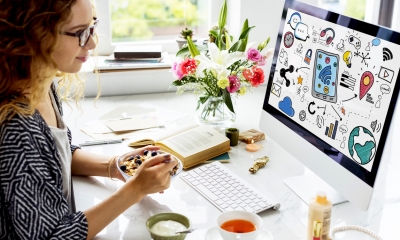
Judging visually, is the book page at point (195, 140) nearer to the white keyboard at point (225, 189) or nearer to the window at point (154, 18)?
the white keyboard at point (225, 189)

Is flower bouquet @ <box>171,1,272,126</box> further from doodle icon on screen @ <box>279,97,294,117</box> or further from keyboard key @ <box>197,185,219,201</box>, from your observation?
keyboard key @ <box>197,185,219,201</box>

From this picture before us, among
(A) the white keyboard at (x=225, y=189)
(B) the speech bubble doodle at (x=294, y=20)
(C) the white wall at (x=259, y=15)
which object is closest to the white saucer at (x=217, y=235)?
(A) the white keyboard at (x=225, y=189)

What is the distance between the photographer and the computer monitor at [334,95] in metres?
1.22

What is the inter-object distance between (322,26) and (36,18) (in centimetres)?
70

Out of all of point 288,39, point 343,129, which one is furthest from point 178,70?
point 343,129

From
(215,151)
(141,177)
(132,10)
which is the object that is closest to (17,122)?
(141,177)

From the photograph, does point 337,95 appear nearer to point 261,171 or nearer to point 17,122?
point 261,171

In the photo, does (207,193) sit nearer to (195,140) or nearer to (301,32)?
(195,140)

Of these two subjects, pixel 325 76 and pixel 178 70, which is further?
pixel 178 70

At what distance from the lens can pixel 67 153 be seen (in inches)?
54.9

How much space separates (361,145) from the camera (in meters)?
1.27

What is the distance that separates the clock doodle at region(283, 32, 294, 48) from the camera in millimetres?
1545

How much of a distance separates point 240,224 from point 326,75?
17.3 inches

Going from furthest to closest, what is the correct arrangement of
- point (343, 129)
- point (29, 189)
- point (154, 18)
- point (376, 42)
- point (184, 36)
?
1. point (154, 18)
2. point (184, 36)
3. point (343, 129)
4. point (376, 42)
5. point (29, 189)
